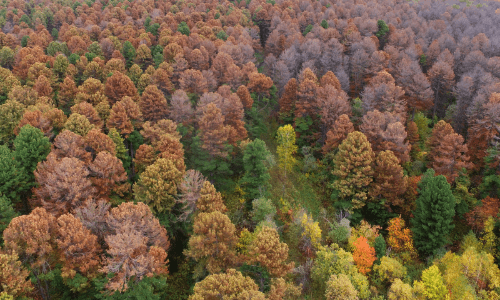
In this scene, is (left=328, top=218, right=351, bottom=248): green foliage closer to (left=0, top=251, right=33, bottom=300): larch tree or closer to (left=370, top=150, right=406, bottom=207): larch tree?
(left=370, top=150, right=406, bottom=207): larch tree

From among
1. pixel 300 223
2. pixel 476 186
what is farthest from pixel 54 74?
pixel 476 186

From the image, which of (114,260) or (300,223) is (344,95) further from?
(114,260)

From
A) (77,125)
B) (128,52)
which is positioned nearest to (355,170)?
(77,125)

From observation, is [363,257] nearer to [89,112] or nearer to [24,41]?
[89,112]

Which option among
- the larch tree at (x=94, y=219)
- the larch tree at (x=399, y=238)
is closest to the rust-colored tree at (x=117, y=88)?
the larch tree at (x=94, y=219)

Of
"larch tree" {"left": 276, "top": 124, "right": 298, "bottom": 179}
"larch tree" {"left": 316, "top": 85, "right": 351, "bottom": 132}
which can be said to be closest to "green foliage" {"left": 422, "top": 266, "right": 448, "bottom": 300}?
"larch tree" {"left": 276, "top": 124, "right": 298, "bottom": 179}

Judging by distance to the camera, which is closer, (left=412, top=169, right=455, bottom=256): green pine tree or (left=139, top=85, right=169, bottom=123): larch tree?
(left=412, top=169, right=455, bottom=256): green pine tree
